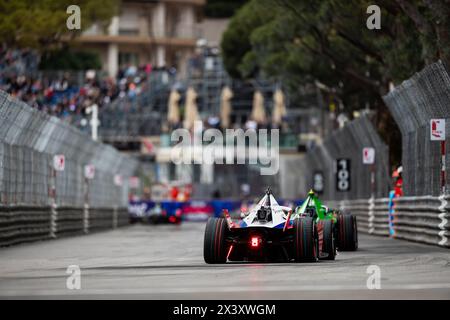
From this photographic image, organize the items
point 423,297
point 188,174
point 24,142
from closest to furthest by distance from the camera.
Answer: point 423,297 < point 24,142 < point 188,174

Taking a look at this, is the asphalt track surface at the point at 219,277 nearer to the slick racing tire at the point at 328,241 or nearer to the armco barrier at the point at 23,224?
the slick racing tire at the point at 328,241

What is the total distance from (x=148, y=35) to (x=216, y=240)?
10510 cm

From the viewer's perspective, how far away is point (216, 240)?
1712cm

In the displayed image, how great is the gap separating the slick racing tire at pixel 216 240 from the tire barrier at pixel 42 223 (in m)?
9.16

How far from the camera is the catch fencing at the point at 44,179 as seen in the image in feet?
86.4

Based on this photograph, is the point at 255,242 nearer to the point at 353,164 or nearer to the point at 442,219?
the point at 442,219

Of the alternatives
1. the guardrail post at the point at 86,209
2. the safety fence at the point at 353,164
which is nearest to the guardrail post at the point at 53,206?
the guardrail post at the point at 86,209

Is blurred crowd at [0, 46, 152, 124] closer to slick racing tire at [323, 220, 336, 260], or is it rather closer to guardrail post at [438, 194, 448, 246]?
guardrail post at [438, 194, 448, 246]
